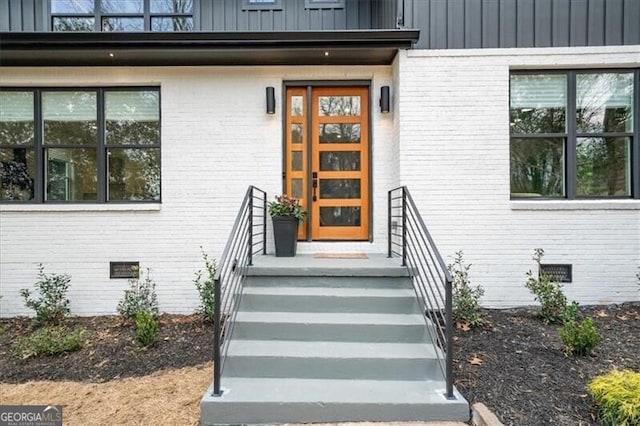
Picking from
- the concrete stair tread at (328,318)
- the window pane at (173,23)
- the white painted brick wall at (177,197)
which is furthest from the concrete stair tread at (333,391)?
the window pane at (173,23)

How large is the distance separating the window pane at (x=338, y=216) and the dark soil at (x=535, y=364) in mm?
2105

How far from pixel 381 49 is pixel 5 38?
4.80 metres

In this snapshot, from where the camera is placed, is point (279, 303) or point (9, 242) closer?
point (279, 303)

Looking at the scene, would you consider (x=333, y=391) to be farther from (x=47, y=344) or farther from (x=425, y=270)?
(x=47, y=344)

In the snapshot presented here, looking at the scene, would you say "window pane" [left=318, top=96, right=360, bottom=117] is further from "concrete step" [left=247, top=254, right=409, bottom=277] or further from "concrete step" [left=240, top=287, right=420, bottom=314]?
"concrete step" [left=240, top=287, right=420, bottom=314]

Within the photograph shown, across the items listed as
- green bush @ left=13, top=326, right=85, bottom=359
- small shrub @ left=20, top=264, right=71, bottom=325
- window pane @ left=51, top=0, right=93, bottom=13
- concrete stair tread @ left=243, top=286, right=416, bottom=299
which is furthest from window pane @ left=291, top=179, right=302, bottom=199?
window pane @ left=51, top=0, right=93, bottom=13

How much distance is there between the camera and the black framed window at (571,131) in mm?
4879

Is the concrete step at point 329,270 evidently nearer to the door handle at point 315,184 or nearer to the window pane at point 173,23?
the door handle at point 315,184

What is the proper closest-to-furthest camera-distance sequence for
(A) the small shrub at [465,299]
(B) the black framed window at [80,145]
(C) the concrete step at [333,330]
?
(C) the concrete step at [333,330]
(A) the small shrub at [465,299]
(B) the black framed window at [80,145]

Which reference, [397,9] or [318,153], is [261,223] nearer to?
[318,153]

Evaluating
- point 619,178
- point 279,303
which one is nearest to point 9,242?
point 279,303

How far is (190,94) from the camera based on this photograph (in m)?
5.11

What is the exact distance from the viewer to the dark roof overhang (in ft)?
14.9

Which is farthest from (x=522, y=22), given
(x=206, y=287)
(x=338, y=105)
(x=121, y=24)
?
(x=121, y=24)
